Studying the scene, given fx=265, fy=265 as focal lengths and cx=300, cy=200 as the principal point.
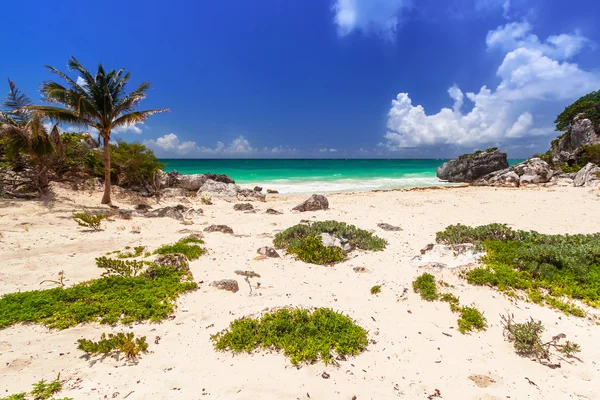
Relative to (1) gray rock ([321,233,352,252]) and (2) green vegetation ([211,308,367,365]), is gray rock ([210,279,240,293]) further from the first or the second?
(1) gray rock ([321,233,352,252])

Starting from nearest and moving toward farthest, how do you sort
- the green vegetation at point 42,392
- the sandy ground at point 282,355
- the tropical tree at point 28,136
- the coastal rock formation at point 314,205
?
the green vegetation at point 42,392 → the sandy ground at point 282,355 → the tropical tree at point 28,136 → the coastal rock formation at point 314,205

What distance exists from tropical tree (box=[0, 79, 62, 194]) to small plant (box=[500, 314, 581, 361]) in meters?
18.8

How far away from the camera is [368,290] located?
572 centimetres

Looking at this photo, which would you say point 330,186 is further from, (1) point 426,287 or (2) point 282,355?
(2) point 282,355

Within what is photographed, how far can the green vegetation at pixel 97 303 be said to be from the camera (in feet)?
14.3

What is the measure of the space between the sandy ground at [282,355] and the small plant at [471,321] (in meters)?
0.11

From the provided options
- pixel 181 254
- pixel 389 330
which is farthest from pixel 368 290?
pixel 181 254

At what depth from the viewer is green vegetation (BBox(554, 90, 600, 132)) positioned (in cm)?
3662

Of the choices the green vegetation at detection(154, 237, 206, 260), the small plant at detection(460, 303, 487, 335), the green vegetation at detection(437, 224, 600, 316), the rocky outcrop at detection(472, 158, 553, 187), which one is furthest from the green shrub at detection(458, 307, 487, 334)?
the rocky outcrop at detection(472, 158, 553, 187)

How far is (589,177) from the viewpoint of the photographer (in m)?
22.8

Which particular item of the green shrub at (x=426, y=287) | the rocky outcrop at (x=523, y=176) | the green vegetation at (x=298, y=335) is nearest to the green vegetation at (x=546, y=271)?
the green shrub at (x=426, y=287)

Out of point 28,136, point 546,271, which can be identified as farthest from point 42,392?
point 28,136

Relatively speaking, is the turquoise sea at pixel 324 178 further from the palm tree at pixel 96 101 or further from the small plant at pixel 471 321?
the small plant at pixel 471 321

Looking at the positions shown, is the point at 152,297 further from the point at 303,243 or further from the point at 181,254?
the point at 303,243
